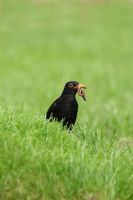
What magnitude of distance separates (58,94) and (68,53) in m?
10.4

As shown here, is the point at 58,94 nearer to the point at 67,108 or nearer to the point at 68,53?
the point at 68,53

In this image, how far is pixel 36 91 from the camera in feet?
70.9

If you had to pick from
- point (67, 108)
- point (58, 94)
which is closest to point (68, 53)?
point (58, 94)

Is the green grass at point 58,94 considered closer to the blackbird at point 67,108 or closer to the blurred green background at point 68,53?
the blurred green background at point 68,53

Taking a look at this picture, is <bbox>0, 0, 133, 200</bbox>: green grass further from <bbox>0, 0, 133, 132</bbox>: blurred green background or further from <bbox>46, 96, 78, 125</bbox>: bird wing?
<bbox>46, 96, 78, 125</bbox>: bird wing

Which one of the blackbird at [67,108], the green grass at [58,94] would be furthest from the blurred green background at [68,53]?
the blackbird at [67,108]

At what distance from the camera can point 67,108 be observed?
8.24m

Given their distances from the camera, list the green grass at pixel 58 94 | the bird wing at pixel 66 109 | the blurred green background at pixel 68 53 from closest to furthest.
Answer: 1. the green grass at pixel 58 94
2. the bird wing at pixel 66 109
3. the blurred green background at pixel 68 53

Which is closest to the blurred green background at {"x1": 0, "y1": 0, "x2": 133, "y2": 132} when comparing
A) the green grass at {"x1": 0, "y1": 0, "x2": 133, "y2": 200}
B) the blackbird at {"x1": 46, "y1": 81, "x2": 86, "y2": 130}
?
the green grass at {"x1": 0, "y1": 0, "x2": 133, "y2": 200}

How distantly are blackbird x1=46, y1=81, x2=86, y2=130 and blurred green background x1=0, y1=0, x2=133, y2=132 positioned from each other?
262 cm

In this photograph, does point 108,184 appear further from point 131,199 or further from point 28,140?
point 28,140

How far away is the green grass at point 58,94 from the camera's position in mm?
6738

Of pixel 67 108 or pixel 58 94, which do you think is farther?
pixel 58 94

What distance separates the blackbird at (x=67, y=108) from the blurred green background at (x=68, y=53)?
2618 millimetres
